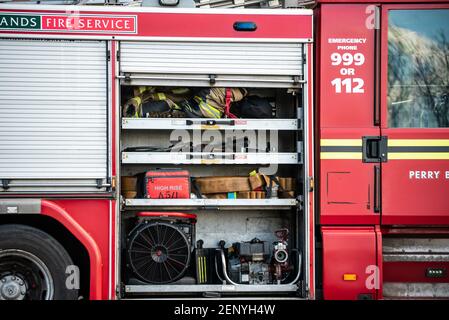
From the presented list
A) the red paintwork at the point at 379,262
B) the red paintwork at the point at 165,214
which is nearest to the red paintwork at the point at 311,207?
the red paintwork at the point at 379,262

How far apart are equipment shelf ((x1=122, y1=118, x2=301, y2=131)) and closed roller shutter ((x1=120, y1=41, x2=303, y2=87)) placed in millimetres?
320

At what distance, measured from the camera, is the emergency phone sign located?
6.06 meters

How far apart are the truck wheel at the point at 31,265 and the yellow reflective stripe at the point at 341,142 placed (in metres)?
2.39

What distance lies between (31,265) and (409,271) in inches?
128

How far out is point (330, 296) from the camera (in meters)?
5.96

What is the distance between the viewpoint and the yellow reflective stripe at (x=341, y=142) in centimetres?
599

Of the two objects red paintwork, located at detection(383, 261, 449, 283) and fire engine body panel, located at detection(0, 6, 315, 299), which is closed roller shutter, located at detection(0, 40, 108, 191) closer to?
fire engine body panel, located at detection(0, 6, 315, 299)

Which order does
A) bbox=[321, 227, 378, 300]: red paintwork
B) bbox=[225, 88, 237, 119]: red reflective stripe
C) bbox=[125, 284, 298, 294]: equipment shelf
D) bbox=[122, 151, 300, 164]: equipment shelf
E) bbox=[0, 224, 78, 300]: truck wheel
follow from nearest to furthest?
bbox=[0, 224, 78, 300]: truck wheel
bbox=[321, 227, 378, 300]: red paintwork
bbox=[125, 284, 298, 294]: equipment shelf
bbox=[122, 151, 300, 164]: equipment shelf
bbox=[225, 88, 237, 119]: red reflective stripe

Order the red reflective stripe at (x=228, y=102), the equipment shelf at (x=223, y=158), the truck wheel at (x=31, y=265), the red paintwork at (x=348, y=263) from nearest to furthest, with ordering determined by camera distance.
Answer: the truck wheel at (x=31, y=265) → the red paintwork at (x=348, y=263) → the equipment shelf at (x=223, y=158) → the red reflective stripe at (x=228, y=102)

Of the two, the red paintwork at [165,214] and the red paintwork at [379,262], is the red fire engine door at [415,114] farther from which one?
the red paintwork at [165,214]

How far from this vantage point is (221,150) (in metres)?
6.30

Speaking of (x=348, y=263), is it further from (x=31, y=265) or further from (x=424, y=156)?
(x=31, y=265)

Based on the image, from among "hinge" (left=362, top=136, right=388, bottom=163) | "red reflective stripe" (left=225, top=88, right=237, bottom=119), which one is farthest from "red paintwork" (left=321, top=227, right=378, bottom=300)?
"red reflective stripe" (left=225, top=88, right=237, bottom=119)

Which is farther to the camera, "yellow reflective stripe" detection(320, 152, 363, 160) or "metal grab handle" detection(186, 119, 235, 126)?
"metal grab handle" detection(186, 119, 235, 126)
